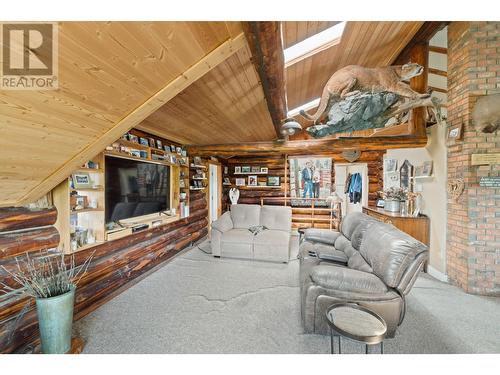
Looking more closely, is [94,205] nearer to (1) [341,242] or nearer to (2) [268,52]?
(2) [268,52]

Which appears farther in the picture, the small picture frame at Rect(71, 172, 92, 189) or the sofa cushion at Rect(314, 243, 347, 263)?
the sofa cushion at Rect(314, 243, 347, 263)

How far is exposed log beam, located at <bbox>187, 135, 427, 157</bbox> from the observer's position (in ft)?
11.9

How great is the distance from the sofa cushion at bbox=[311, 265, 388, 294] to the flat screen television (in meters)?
2.48

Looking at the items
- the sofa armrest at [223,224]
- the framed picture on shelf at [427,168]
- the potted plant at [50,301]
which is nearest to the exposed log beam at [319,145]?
the framed picture on shelf at [427,168]

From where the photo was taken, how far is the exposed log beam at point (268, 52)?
126 cm

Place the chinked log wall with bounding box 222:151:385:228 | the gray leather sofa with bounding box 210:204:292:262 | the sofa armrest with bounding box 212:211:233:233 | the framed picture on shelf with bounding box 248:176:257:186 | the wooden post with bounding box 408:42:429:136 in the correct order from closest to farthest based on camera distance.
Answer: the wooden post with bounding box 408:42:429:136 → the gray leather sofa with bounding box 210:204:292:262 → the sofa armrest with bounding box 212:211:233:233 → the chinked log wall with bounding box 222:151:385:228 → the framed picture on shelf with bounding box 248:176:257:186

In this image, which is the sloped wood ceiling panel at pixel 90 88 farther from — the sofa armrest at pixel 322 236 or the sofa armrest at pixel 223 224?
the sofa armrest at pixel 322 236

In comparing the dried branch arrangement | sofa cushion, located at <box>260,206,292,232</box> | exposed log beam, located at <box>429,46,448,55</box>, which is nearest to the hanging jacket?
sofa cushion, located at <box>260,206,292,232</box>

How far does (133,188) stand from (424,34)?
15.9 feet

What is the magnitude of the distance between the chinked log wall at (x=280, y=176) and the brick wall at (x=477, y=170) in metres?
3.09

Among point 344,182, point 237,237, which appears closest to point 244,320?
point 237,237

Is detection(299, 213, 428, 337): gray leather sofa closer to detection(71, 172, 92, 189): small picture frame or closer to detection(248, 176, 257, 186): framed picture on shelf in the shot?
detection(71, 172, 92, 189): small picture frame

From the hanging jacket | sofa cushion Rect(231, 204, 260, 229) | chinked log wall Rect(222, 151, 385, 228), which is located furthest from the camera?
the hanging jacket
